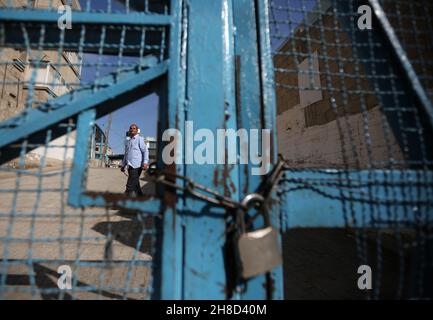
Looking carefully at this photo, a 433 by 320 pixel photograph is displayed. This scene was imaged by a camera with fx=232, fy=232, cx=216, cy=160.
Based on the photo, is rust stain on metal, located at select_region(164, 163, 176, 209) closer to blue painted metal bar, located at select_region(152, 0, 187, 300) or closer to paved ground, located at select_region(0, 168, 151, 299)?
blue painted metal bar, located at select_region(152, 0, 187, 300)

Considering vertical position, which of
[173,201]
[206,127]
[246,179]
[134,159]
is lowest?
[173,201]

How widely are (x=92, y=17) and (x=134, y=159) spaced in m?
3.56

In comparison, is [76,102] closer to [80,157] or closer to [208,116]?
[80,157]

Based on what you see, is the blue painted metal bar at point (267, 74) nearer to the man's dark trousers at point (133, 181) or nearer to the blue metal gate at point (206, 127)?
the blue metal gate at point (206, 127)

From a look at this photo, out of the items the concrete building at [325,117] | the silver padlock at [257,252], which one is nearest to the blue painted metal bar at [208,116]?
the silver padlock at [257,252]

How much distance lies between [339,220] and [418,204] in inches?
17.0

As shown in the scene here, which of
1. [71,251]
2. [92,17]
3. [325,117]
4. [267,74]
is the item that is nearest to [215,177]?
[267,74]

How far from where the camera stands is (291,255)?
2.83m

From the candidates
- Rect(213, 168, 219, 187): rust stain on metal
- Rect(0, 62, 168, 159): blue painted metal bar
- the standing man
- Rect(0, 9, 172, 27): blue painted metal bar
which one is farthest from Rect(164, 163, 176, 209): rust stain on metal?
the standing man

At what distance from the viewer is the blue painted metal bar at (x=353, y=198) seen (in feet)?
3.71

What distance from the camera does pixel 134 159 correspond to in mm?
4500

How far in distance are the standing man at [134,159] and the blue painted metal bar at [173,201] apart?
344cm

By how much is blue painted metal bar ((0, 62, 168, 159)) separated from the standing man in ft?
10.9
